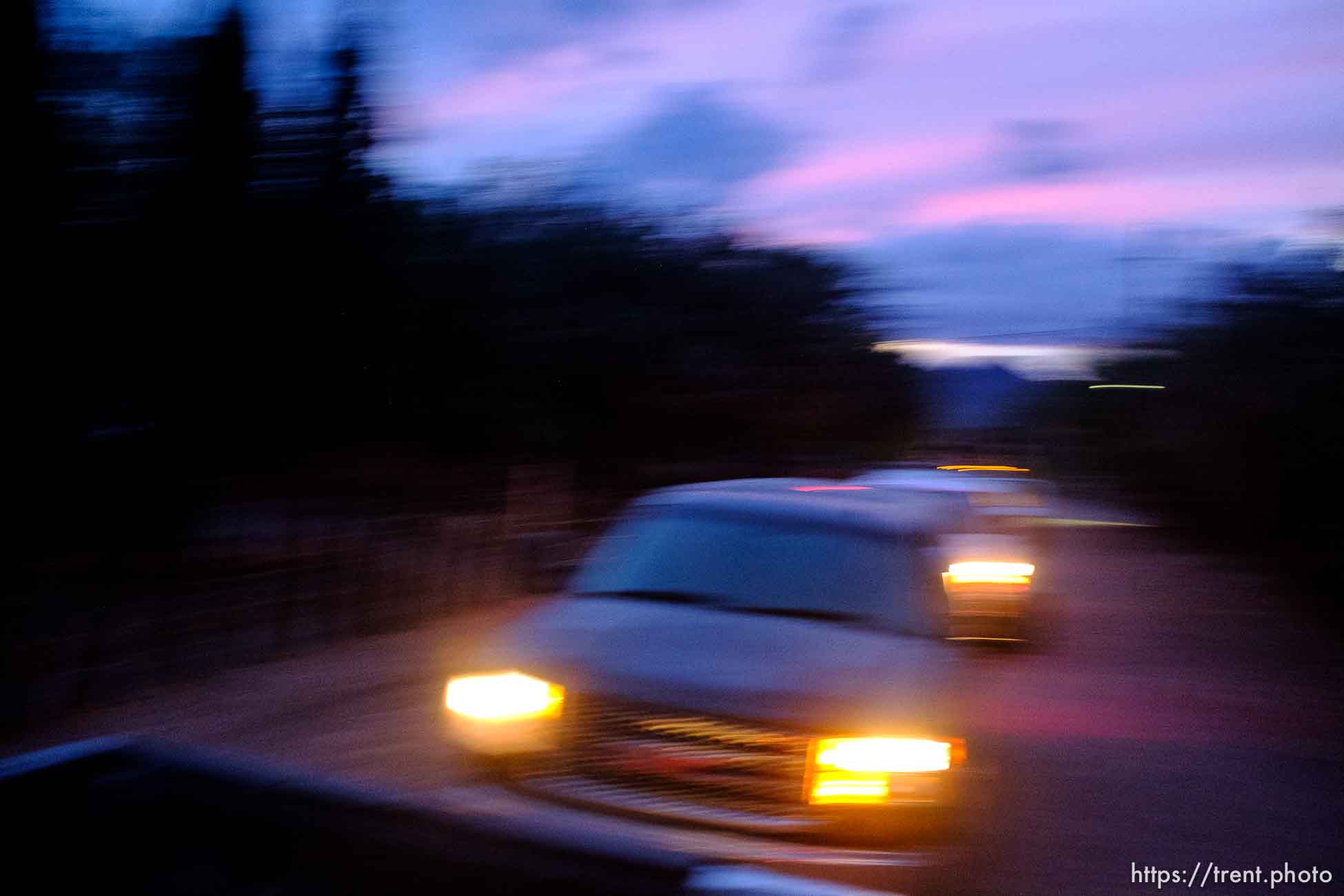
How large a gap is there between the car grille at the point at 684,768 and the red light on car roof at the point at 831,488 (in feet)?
7.59

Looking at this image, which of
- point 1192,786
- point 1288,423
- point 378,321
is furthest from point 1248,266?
point 1192,786

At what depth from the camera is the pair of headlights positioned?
4441 mm

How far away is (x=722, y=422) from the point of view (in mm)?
24344

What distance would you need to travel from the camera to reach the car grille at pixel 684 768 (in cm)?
442

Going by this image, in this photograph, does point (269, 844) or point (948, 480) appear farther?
point (948, 480)

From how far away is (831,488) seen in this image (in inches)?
270

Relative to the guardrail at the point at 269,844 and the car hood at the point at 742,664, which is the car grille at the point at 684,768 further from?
the guardrail at the point at 269,844

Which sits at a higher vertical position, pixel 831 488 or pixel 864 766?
pixel 831 488

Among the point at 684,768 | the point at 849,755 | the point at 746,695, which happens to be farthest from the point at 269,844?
the point at 849,755

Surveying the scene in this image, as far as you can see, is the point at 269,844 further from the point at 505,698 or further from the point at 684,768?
the point at 505,698

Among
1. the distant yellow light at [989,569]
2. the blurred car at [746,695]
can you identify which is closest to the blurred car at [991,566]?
the distant yellow light at [989,569]

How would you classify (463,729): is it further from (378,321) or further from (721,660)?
(378,321)

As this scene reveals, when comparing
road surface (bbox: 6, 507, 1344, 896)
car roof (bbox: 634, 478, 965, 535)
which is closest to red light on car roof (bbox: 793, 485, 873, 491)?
car roof (bbox: 634, 478, 965, 535)

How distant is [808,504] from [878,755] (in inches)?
78.4
